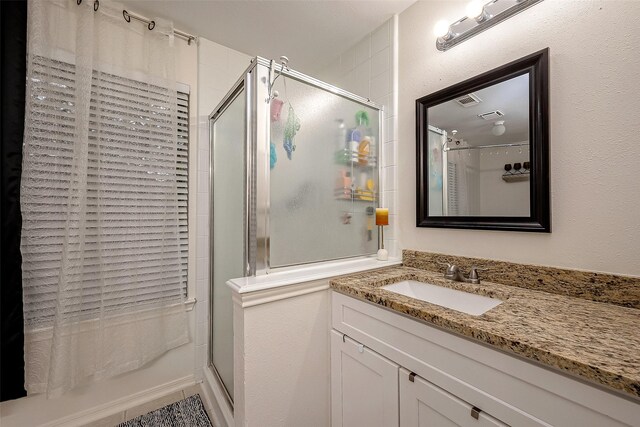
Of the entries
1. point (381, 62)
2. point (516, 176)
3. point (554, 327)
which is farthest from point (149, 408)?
point (381, 62)

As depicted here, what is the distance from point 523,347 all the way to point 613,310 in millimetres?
496

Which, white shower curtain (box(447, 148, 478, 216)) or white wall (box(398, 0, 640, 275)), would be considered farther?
white shower curtain (box(447, 148, 478, 216))

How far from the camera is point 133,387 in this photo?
1494 millimetres

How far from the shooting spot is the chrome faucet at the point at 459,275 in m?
1.10

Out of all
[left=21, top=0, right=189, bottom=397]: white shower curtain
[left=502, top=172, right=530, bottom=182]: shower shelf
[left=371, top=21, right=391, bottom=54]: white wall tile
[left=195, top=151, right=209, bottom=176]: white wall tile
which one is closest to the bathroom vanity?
[left=502, top=172, right=530, bottom=182]: shower shelf

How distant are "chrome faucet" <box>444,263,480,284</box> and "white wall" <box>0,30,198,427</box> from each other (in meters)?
1.60

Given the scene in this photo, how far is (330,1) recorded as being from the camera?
145 cm

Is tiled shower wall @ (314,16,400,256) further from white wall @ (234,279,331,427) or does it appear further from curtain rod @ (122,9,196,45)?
curtain rod @ (122,9,196,45)

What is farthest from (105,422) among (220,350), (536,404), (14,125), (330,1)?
(330,1)

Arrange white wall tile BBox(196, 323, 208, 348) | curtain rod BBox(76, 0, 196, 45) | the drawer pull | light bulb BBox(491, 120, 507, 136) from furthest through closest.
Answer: white wall tile BBox(196, 323, 208, 348), curtain rod BBox(76, 0, 196, 45), light bulb BBox(491, 120, 507, 136), the drawer pull

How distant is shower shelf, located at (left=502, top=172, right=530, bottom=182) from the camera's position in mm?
1022

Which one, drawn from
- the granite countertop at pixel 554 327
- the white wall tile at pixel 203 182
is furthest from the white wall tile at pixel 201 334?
the granite countertop at pixel 554 327

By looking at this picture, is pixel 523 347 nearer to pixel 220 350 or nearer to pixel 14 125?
pixel 220 350

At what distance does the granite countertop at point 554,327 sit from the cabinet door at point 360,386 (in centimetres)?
24
